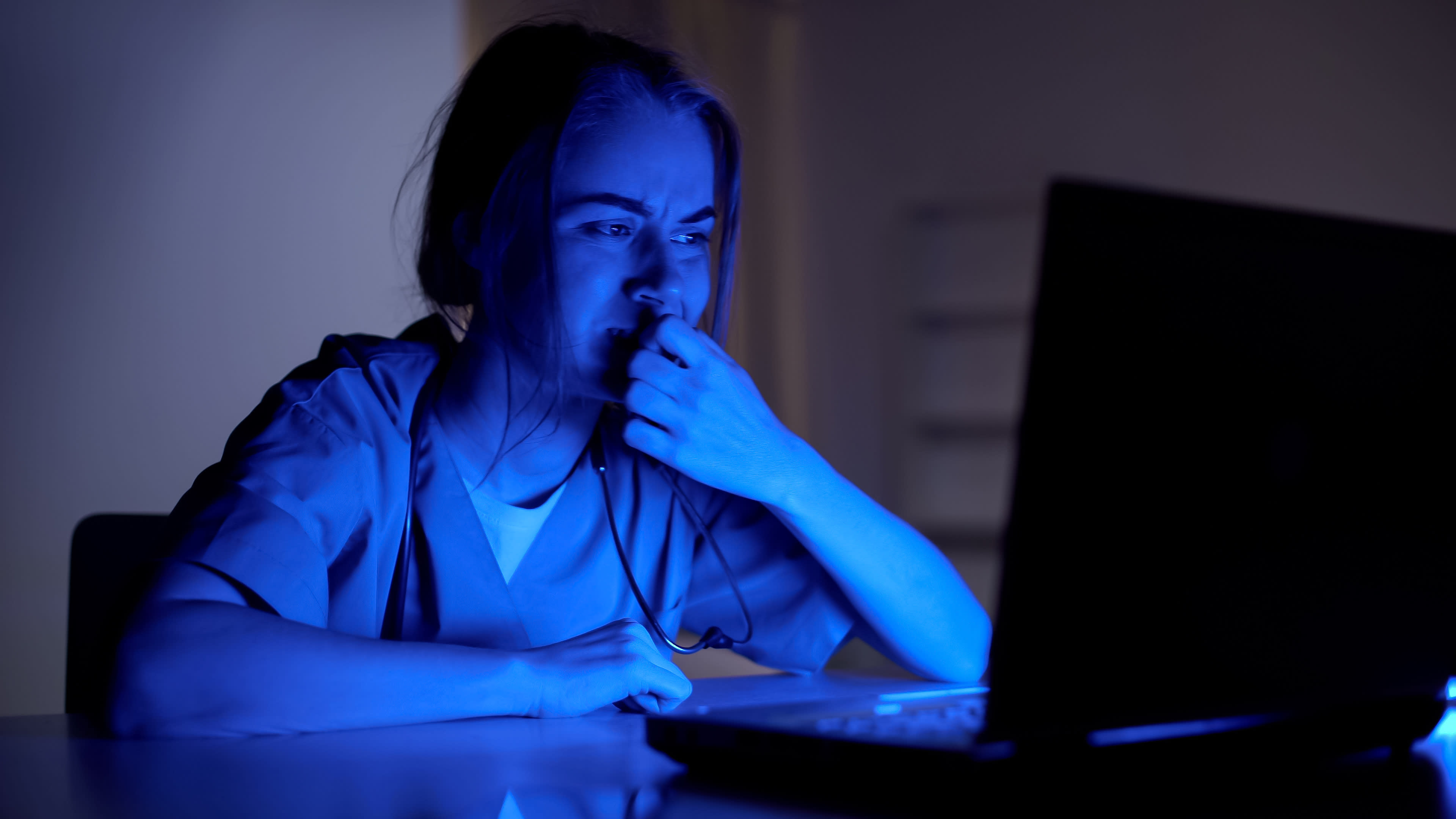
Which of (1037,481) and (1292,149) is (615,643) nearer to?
(1037,481)

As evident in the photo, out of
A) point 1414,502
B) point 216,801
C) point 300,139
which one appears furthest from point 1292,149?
point 216,801

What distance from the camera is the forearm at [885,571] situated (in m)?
1.01

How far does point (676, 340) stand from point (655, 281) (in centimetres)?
7

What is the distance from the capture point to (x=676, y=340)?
3.32 feet

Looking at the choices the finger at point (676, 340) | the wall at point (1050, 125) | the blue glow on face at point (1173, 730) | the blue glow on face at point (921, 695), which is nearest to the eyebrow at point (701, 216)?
the finger at point (676, 340)

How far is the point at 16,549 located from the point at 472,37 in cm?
136

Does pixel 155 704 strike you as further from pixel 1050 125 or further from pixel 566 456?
pixel 1050 125

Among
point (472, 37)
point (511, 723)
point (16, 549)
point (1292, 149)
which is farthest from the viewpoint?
point (1292, 149)

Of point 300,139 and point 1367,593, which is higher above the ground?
point 300,139

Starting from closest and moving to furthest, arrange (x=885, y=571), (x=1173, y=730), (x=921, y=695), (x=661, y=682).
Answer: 1. (x=1173, y=730)
2. (x=921, y=695)
3. (x=661, y=682)
4. (x=885, y=571)

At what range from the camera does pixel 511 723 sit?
2.40ft

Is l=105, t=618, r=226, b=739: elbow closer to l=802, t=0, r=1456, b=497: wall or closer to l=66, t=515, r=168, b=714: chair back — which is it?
l=66, t=515, r=168, b=714: chair back

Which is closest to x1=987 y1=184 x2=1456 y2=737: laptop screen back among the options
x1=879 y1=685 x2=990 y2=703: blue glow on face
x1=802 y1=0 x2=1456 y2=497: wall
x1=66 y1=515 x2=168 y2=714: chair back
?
x1=879 y1=685 x2=990 y2=703: blue glow on face

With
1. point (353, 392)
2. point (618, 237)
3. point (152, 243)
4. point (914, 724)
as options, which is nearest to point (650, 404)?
point (618, 237)
